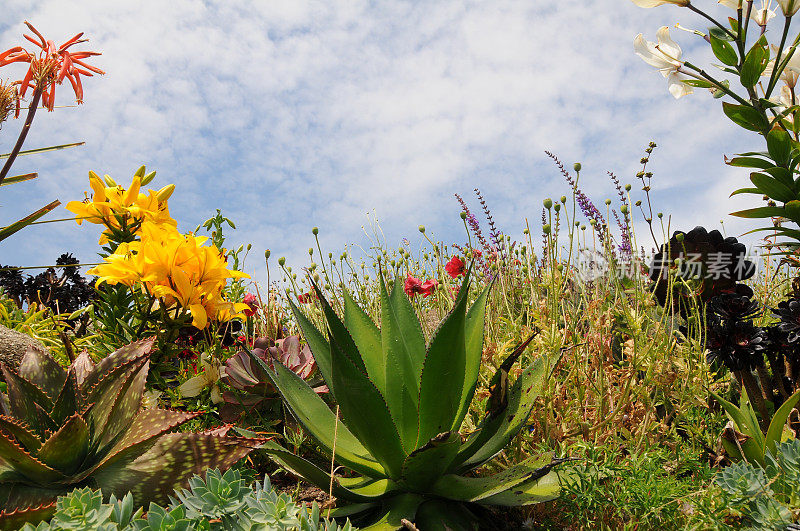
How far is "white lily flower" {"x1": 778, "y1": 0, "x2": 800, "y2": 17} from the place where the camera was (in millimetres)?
2607

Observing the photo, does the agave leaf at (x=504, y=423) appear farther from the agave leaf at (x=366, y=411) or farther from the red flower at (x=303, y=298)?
the red flower at (x=303, y=298)

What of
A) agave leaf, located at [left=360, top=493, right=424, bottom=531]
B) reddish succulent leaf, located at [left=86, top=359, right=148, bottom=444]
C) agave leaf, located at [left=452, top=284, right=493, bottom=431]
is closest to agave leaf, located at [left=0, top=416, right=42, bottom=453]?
reddish succulent leaf, located at [left=86, top=359, right=148, bottom=444]

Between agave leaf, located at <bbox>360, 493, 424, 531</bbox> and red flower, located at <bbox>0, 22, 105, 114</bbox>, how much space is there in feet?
10.7

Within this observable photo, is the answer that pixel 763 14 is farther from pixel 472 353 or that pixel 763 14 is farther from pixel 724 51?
pixel 472 353

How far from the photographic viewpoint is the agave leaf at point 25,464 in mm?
1466

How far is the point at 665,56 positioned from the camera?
2.81 metres

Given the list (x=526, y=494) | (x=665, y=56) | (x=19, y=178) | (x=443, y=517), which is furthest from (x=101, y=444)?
(x=19, y=178)

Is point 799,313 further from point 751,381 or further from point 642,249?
point 642,249

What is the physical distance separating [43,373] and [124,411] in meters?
0.41

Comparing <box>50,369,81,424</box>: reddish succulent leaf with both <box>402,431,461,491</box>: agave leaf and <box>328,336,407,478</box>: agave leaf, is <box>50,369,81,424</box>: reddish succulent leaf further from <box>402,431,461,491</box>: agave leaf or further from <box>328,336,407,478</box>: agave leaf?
<box>402,431,461,491</box>: agave leaf

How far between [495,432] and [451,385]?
262 mm

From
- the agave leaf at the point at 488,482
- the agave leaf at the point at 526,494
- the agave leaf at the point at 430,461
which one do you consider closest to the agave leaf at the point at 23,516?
the agave leaf at the point at 430,461

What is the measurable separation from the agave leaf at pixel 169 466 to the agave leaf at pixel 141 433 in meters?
0.04

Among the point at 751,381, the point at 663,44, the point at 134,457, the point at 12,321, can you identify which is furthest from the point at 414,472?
the point at 12,321
